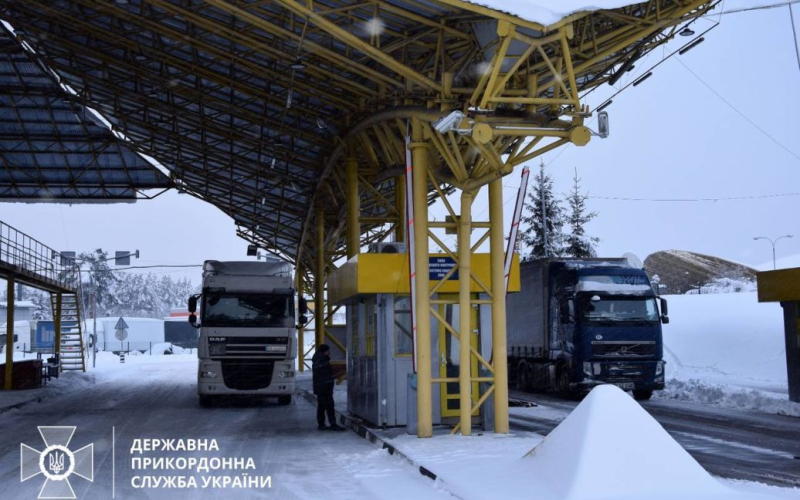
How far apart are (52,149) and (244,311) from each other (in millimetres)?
17216

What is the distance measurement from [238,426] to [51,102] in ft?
63.7

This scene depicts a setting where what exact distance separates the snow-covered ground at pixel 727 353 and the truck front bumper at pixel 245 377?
11.2m

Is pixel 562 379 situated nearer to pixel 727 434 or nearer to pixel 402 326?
pixel 727 434

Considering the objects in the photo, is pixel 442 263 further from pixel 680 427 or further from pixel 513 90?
pixel 680 427

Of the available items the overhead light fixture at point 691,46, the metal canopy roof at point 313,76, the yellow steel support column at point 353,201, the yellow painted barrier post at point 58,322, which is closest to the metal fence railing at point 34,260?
the yellow painted barrier post at point 58,322

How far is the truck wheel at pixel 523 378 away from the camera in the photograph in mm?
28344

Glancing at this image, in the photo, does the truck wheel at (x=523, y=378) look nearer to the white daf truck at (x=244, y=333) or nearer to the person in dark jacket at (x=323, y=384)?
the white daf truck at (x=244, y=333)

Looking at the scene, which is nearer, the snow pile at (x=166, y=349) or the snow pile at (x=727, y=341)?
the snow pile at (x=727, y=341)

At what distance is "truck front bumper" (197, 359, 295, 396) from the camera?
22.9 m

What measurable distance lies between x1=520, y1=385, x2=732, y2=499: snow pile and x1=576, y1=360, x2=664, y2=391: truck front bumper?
14470 mm

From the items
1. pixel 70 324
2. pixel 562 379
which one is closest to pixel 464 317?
pixel 562 379

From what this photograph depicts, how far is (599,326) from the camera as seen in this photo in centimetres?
2403

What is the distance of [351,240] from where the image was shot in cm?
2503

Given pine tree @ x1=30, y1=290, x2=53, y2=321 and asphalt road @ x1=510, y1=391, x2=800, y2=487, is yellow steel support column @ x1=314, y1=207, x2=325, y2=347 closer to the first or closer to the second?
asphalt road @ x1=510, y1=391, x2=800, y2=487
